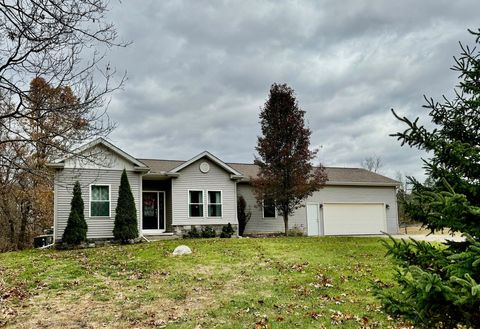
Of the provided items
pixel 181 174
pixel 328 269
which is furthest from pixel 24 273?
pixel 181 174

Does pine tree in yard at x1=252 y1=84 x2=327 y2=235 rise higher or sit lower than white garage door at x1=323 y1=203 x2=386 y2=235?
higher

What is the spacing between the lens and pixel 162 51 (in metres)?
11.4

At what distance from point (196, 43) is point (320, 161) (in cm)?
1124

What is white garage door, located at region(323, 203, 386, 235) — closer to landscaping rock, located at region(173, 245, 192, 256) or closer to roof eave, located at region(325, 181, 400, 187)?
roof eave, located at region(325, 181, 400, 187)

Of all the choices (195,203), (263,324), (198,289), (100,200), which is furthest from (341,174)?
(263,324)

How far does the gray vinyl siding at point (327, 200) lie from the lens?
23469 mm

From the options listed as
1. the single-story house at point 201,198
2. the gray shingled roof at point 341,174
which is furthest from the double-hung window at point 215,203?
the gray shingled roof at point 341,174

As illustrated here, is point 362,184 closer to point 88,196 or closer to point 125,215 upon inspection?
point 125,215

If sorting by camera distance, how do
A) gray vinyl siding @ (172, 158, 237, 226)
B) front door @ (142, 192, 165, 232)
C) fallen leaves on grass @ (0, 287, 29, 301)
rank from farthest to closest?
front door @ (142, 192, 165, 232) → gray vinyl siding @ (172, 158, 237, 226) → fallen leaves on grass @ (0, 287, 29, 301)

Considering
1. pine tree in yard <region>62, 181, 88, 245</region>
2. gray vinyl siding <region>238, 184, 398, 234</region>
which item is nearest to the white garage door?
gray vinyl siding <region>238, 184, 398, 234</region>

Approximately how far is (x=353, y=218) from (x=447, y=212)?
23841 millimetres

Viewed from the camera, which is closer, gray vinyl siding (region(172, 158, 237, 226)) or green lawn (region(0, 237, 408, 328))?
green lawn (region(0, 237, 408, 328))

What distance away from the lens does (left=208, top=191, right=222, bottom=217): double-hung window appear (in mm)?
21275

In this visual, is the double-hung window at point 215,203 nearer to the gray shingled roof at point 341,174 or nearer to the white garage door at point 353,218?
the gray shingled roof at point 341,174
